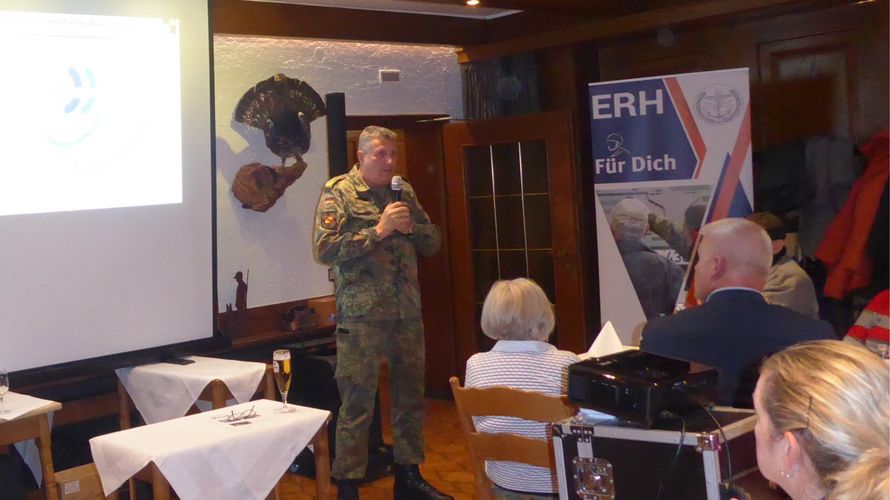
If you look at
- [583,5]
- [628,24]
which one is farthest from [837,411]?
[628,24]

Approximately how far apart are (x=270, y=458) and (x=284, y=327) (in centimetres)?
234

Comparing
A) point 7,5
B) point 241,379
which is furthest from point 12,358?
point 7,5

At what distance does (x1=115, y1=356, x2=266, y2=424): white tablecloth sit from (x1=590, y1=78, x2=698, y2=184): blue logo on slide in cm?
230

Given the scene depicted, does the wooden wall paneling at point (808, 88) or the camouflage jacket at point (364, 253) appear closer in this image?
the camouflage jacket at point (364, 253)

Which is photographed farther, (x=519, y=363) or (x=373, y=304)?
(x=373, y=304)

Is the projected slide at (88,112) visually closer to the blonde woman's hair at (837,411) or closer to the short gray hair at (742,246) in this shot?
the short gray hair at (742,246)

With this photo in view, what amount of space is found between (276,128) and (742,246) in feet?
10.4

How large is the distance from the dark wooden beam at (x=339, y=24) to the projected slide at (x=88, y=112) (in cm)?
83

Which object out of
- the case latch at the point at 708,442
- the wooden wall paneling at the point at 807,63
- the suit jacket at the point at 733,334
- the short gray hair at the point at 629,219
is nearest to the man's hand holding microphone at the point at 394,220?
the short gray hair at the point at 629,219

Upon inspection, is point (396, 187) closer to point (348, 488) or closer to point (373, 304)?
point (373, 304)

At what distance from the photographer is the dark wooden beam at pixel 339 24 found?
4.91 metres

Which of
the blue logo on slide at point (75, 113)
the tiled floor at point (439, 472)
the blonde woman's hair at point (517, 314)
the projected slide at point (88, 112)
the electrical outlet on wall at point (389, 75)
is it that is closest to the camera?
the blonde woman's hair at point (517, 314)

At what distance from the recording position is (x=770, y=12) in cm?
474

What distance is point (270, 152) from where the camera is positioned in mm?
5246
